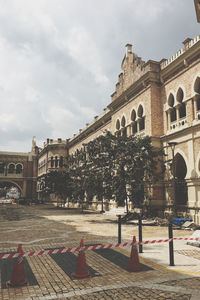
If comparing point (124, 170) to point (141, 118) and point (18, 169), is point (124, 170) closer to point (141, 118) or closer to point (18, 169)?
point (141, 118)

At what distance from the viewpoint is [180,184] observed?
17.2 m

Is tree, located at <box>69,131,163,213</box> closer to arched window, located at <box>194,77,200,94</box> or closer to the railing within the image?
arched window, located at <box>194,77,200,94</box>

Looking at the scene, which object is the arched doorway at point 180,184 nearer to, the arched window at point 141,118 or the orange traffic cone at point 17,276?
the arched window at point 141,118

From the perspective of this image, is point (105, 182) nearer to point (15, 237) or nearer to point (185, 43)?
point (15, 237)

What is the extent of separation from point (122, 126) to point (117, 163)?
8034 mm

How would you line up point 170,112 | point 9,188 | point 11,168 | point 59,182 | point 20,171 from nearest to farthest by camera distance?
point 170,112, point 59,182, point 11,168, point 20,171, point 9,188

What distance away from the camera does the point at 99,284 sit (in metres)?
5.08

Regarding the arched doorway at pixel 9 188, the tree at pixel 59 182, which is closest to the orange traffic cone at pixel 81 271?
the tree at pixel 59 182

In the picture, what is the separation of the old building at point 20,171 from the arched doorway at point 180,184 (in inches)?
1780

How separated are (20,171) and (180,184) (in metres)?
49.0

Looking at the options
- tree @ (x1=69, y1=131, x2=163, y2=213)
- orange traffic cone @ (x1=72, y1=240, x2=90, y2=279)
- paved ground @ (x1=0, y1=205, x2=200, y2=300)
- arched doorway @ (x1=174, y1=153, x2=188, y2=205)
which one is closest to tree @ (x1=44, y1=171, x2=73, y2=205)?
tree @ (x1=69, y1=131, x2=163, y2=213)

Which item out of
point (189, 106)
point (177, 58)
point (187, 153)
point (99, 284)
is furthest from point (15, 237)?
point (177, 58)

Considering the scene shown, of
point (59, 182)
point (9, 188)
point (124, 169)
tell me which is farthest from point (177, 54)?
point (9, 188)

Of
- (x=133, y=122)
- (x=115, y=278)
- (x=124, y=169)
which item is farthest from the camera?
(x=133, y=122)
